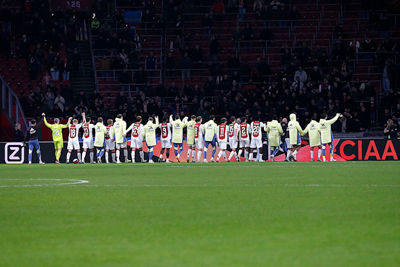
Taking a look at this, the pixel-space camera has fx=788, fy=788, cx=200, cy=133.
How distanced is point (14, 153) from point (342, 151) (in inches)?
625

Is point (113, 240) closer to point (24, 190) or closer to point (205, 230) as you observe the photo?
point (205, 230)

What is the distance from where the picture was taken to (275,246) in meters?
8.68

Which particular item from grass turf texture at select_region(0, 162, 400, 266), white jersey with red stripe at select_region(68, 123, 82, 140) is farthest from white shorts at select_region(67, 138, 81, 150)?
grass turf texture at select_region(0, 162, 400, 266)

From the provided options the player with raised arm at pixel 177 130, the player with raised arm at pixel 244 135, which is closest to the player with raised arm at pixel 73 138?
the player with raised arm at pixel 177 130

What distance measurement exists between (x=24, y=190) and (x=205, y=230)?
27.8ft

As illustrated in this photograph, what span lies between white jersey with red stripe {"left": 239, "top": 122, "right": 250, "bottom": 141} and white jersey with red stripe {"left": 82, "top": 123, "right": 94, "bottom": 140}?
7261mm

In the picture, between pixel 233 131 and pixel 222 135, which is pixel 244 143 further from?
pixel 222 135

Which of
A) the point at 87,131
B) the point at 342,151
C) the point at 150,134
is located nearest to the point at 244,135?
the point at 150,134

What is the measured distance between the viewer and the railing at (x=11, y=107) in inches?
1617

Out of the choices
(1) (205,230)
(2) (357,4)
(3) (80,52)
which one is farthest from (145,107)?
(1) (205,230)

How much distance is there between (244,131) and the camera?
3775cm

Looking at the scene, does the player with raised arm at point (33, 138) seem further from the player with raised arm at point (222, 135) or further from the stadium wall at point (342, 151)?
the player with raised arm at point (222, 135)

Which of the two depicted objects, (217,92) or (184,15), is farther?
(184,15)

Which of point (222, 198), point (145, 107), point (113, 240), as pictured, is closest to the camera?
point (113, 240)
